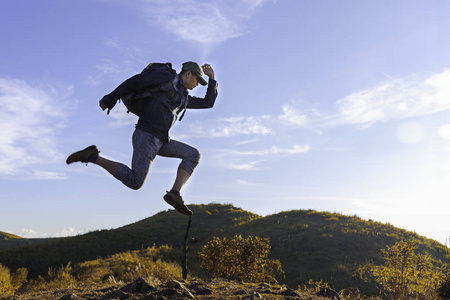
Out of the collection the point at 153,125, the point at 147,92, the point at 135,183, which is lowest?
the point at 135,183

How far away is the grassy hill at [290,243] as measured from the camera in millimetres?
16891

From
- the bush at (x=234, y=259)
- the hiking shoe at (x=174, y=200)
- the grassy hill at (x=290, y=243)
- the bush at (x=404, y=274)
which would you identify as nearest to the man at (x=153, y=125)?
the hiking shoe at (x=174, y=200)

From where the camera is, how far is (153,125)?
4.98m

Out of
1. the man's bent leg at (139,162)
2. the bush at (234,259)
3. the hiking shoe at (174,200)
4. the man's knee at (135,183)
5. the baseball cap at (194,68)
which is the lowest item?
the bush at (234,259)

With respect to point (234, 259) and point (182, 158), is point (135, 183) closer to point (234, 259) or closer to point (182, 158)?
point (182, 158)

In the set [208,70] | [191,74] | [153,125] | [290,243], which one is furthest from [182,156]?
[290,243]

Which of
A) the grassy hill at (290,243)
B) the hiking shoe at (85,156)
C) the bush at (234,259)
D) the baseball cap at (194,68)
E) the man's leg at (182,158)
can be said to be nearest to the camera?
the hiking shoe at (85,156)

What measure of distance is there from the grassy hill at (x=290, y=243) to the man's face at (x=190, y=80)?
1164 cm

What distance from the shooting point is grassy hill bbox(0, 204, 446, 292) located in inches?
665

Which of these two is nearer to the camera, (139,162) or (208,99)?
(139,162)

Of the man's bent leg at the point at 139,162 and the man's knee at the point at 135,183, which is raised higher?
the man's bent leg at the point at 139,162

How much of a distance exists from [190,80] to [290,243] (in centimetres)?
1683

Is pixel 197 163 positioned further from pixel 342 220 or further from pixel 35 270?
pixel 342 220

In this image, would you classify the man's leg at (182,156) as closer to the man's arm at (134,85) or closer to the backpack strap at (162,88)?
the backpack strap at (162,88)
